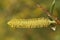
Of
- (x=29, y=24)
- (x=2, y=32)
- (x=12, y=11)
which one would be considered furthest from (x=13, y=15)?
(x=29, y=24)

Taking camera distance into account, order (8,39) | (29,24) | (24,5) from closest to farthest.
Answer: (29,24), (8,39), (24,5)

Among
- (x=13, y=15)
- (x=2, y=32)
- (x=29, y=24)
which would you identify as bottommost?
(x=29, y=24)

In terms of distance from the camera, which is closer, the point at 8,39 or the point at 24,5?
the point at 8,39

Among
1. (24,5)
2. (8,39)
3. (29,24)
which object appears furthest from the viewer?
(24,5)

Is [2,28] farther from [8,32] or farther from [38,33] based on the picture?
[38,33]

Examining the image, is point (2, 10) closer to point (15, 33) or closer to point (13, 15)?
point (13, 15)

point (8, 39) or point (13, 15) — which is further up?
point (13, 15)
